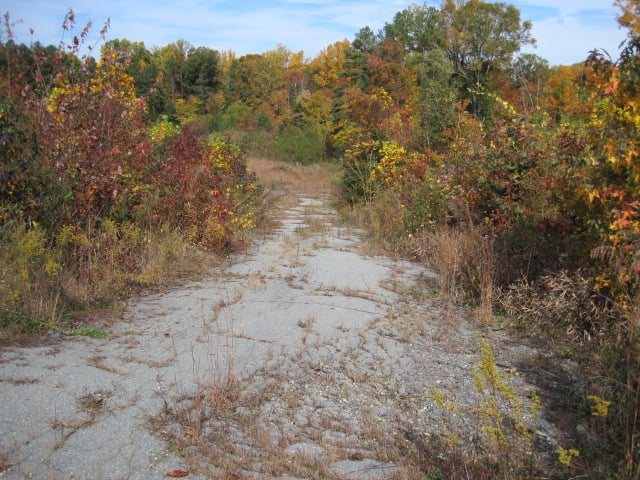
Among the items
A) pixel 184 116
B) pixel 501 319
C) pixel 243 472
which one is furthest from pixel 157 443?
pixel 184 116

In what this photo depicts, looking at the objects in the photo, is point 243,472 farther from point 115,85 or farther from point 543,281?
point 115,85

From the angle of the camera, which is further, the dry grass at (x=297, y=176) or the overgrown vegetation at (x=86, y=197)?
the dry grass at (x=297, y=176)

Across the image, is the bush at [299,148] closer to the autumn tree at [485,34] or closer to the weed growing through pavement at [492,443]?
the autumn tree at [485,34]

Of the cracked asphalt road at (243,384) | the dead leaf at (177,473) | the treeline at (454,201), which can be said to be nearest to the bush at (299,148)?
the treeline at (454,201)

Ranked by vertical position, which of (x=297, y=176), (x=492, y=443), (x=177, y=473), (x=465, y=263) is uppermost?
(x=297, y=176)

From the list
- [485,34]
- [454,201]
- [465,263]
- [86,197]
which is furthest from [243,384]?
[485,34]

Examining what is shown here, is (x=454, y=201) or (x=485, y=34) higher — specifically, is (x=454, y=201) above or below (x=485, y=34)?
below

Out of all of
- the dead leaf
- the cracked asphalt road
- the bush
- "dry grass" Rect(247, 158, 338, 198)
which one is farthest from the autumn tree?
the dead leaf

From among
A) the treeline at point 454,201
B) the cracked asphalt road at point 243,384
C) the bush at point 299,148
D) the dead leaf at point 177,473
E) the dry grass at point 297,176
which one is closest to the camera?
the dead leaf at point 177,473

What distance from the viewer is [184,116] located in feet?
167

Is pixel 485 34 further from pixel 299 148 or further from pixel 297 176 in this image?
pixel 297 176

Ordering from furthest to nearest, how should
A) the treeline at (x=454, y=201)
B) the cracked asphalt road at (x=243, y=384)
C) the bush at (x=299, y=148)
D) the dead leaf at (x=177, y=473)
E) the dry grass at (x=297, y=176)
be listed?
the bush at (x=299, y=148), the dry grass at (x=297, y=176), the treeline at (x=454, y=201), the cracked asphalt road at (x=243, y=384), the dead leaf at (x=177, y=473)

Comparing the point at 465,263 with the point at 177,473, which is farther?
the point at 465,263

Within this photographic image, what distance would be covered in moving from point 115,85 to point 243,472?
7.37 metres
